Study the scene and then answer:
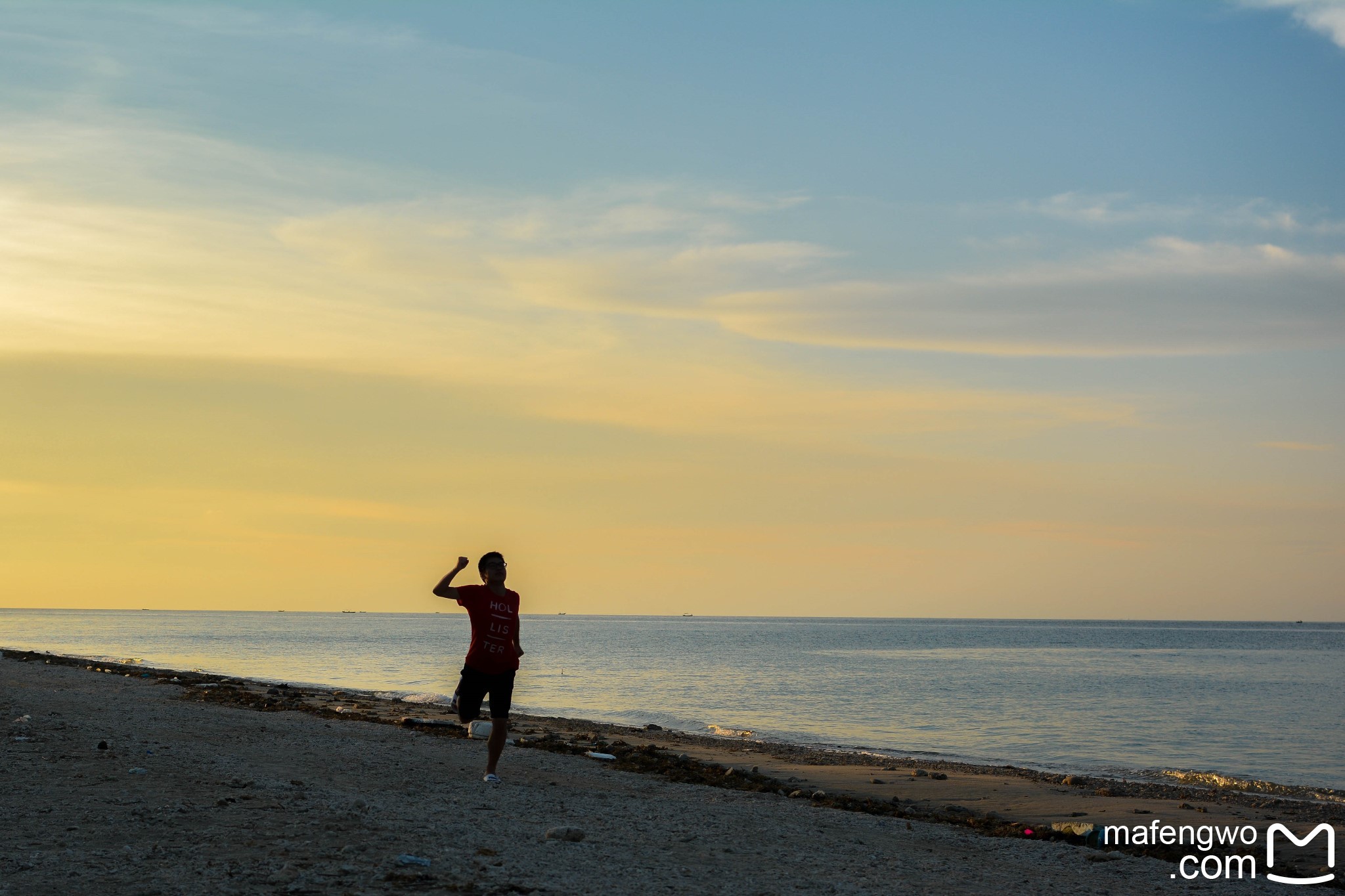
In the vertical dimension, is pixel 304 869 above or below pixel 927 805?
above

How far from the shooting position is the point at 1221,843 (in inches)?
457

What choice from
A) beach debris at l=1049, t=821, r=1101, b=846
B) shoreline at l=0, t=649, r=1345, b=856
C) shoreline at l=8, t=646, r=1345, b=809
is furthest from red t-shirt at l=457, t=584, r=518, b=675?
shoreline at l=8, t=646, r=1345, b=809

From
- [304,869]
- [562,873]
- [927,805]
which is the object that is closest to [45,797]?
[304,869]

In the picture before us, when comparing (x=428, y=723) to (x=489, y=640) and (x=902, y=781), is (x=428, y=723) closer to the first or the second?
(x=902, y=781)

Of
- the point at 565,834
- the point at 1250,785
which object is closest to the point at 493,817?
the point at 565,834

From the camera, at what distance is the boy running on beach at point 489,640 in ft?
34.7

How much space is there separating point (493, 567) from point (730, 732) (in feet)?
59.4

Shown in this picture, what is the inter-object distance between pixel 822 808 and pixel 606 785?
2.56m

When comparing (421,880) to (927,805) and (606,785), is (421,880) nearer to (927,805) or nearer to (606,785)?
(606,785)

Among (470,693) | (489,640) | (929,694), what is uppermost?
(489,640)

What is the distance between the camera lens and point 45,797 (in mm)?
8984

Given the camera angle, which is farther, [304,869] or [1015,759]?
[1015,759]

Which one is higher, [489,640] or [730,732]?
[489,640]

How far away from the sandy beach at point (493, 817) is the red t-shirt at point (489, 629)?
1.34 m
